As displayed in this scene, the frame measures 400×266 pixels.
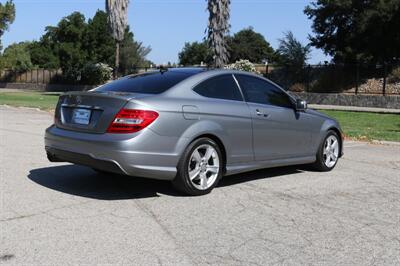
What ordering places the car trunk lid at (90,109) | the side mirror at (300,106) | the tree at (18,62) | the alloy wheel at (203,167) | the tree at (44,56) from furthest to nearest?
1. the tree at (44,56)
2. the tree at (18,62)
3. the side mirror at (300,106)
4. the alloy wheel at (203,167)
5. the car trunk lid at (90,109)

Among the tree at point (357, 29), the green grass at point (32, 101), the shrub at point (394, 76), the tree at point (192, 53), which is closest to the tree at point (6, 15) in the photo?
the green grass at point (32, 101)

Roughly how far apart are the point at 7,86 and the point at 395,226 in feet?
191

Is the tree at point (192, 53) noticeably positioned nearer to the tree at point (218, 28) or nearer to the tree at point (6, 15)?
the tree at point (6, 15)

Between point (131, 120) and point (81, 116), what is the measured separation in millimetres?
805

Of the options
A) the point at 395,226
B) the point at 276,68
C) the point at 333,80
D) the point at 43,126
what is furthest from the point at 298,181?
the point at 276,68

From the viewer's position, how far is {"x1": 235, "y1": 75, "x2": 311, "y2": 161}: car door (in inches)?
293

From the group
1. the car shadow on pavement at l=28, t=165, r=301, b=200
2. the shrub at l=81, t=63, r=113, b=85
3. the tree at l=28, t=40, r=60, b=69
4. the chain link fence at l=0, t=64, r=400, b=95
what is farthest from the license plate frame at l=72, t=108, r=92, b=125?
the tree at l=28, t=40, r=60, b=69

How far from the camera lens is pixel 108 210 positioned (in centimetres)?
589

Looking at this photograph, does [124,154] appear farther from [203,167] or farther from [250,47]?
[250,47]

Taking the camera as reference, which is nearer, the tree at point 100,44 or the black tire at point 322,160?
the black tire at point 322,160

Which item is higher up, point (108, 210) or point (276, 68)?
point (276, 68)

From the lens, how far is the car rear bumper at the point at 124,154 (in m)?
6.02

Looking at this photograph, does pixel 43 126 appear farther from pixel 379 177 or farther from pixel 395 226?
pixel 395 226

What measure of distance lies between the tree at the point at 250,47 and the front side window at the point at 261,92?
102 meters
